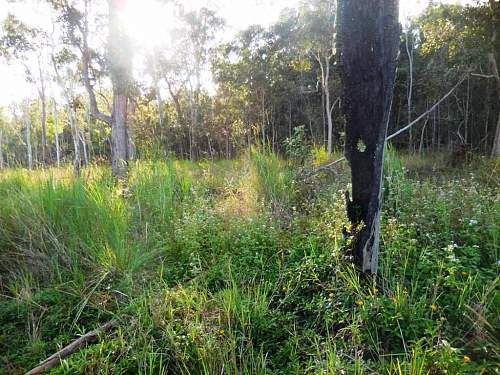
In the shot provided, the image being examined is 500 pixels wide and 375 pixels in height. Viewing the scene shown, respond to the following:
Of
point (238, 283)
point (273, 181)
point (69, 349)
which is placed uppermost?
point (273, 181)

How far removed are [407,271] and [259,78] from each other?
1193cm

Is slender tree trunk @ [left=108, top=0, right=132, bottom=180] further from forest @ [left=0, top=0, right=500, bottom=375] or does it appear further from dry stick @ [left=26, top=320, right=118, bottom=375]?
dry stick @ [left=26, top=320, right=118, bottom=375]

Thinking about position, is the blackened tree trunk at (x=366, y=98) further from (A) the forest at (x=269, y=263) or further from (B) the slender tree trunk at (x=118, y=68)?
(B) the slender tree trunk at (x=118, y=68)

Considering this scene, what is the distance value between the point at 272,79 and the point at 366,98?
475 inches

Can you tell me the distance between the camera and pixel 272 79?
44.3 ft

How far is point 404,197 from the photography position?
4.05 meters

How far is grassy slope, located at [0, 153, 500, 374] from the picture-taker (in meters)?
1.72

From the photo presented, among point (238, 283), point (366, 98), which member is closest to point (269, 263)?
point (238, 283)

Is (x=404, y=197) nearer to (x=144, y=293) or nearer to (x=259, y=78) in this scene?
(x=144, y=293)

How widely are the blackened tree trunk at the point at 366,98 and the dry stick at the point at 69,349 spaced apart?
5.67ft

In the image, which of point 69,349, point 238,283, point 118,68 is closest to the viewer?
point 69,349

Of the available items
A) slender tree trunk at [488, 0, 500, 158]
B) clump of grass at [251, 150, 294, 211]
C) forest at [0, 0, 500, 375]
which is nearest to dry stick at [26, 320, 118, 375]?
forest at [0, 0, 500, 375]

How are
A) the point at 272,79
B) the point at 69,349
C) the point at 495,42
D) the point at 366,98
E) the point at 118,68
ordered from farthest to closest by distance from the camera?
the point at 272,79
the point at 495,42
the point at 118,68
the point at 366,98
the point at 69,349

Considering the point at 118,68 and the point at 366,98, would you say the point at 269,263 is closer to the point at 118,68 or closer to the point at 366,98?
the point at 366,98
